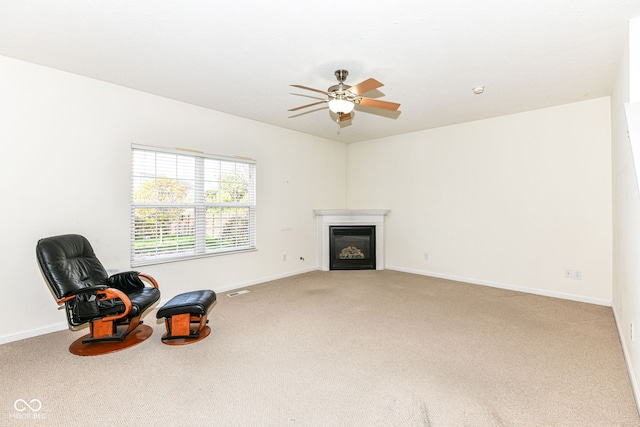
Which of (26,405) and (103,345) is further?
(103,345)

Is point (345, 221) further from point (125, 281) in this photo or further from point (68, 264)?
point (68, 264)

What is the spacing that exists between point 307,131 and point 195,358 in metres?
4.20

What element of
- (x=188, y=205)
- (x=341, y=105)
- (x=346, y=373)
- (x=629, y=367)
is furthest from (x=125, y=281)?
(x=629, y=367)

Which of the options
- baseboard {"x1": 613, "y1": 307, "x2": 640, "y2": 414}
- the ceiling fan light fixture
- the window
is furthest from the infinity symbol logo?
baseboard {"x1": 613, "y1": 307, "x2": 640, "y2": 414}

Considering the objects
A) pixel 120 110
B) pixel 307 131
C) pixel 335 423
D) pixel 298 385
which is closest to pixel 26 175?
pixel 120 110

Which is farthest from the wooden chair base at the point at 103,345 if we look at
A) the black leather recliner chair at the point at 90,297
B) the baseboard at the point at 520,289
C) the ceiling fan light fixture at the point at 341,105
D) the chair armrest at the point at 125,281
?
the baseboard at the point at 520,289

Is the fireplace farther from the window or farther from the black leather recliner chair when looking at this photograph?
the black leather recliner chair

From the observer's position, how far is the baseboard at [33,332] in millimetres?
2938

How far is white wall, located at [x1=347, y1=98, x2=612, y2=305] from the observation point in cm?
407

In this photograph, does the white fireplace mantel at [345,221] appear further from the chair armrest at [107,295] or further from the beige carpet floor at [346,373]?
the chair armrest at [107,295]

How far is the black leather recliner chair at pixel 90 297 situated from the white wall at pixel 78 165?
0.43m

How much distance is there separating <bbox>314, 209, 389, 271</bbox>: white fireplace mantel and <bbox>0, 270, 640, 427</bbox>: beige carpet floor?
237 centimetres

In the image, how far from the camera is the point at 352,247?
20.7 ft

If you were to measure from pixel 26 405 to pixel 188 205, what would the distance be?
2.63 m
